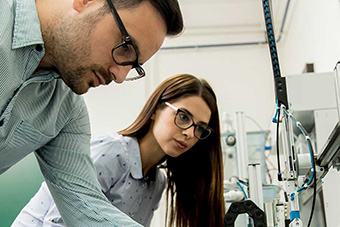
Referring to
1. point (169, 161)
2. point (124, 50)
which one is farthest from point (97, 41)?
point (169, 161)

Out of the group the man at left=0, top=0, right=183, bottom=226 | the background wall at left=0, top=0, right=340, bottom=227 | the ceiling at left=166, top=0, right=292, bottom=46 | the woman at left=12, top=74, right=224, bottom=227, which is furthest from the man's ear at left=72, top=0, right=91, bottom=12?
the ceiling at left=166, top=0, right=292, bottom=46

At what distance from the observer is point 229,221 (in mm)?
1219

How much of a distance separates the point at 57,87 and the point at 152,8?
0.36 m

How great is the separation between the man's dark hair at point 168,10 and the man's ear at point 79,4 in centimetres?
7

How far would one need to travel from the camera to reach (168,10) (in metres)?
1.17

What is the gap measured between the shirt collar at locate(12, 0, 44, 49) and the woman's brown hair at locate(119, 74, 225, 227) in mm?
Answer: 858

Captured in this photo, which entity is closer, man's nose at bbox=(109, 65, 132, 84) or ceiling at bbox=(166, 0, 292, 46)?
man's nose at bbox=(109, 65, 132, 84)

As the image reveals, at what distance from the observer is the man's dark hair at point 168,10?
1.09m

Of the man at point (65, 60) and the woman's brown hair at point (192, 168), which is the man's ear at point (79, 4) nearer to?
the man at point (65, 60)

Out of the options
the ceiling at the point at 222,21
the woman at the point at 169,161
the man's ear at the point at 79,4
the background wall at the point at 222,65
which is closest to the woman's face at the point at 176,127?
the woman at the point at 169,161

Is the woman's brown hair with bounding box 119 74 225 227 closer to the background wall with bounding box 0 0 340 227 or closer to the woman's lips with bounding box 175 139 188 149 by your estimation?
the woman's lips with bounding box 175 139 188 149

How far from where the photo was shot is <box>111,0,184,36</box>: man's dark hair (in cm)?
109

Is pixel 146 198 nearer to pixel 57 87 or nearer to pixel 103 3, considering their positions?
pixel 57 87

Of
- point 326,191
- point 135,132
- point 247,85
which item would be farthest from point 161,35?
point 247,85
